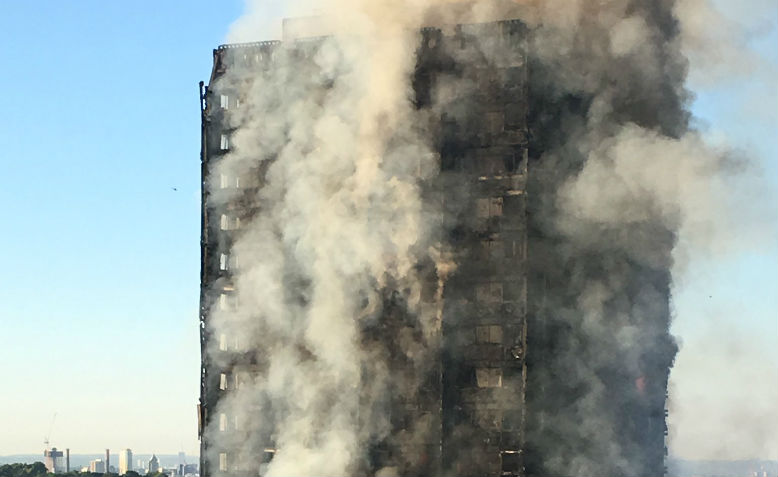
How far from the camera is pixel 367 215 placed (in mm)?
59719

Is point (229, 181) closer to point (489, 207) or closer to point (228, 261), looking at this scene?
point (228, 261)

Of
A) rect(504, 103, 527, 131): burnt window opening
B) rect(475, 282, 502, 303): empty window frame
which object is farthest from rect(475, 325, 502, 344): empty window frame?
rect(504, 103, 527, 131): burnt window opening

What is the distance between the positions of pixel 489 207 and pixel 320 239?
28.5 feet

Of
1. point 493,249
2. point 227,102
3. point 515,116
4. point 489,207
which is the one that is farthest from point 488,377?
point 227,102

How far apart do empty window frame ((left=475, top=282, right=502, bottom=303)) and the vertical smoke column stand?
3.03 m

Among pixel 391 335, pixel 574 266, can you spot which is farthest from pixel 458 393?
pixel 574 266

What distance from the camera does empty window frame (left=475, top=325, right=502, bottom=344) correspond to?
5847 cm

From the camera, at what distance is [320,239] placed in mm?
60781

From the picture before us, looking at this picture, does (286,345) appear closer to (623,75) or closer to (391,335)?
(391,335)

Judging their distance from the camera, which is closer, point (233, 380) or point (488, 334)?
point (488, 334)

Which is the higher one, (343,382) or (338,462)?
(343,382)

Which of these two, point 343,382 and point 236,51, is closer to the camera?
point 343,382

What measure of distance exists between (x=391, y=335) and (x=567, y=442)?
394 inches

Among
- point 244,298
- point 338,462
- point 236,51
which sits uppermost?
point 236,51
